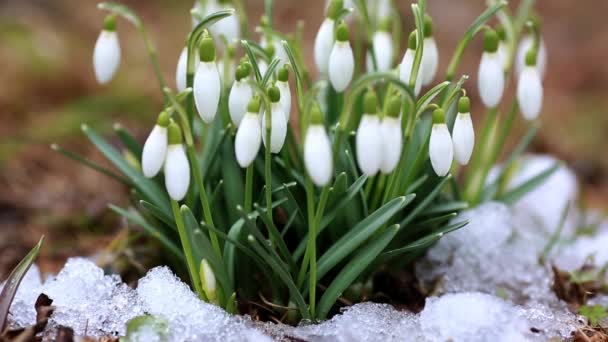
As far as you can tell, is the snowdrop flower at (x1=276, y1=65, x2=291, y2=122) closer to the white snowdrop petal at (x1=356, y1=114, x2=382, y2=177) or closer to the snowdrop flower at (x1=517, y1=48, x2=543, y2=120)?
the white snowdrop petal at (x1=356, y1=114, x2=382, y2=177)

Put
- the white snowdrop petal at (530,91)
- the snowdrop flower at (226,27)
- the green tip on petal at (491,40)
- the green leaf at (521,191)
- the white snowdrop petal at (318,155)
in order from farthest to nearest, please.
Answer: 1. the green leaf at (521,191)
2. the snowdrop flower at (226,27)
3. the white snowdrop petal at (530,91)
4. the green tip on petal at (491,40)
5. the white snowdrop petal at (318,155)

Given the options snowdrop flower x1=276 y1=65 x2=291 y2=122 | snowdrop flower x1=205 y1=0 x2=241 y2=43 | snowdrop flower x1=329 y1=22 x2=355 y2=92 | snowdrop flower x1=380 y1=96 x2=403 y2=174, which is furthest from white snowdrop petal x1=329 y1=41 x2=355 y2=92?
snowdrop flower x1=205 y1=0 x2=241 y2=43

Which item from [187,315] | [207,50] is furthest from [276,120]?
[187,315]

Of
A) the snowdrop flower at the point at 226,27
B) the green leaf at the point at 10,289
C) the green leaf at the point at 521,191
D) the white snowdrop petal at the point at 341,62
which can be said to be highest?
the snowdrop flower at the point at 226,27

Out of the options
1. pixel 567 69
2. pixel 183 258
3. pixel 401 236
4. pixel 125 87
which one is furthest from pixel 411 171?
pixel 567 69

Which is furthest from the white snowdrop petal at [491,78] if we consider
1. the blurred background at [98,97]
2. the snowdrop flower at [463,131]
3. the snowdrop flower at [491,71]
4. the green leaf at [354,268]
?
the blurred background at [98,97]

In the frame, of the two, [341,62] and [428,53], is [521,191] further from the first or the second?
[341,62]

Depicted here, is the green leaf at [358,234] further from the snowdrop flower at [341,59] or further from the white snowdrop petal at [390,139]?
the snowdrop flower at [341,59]
